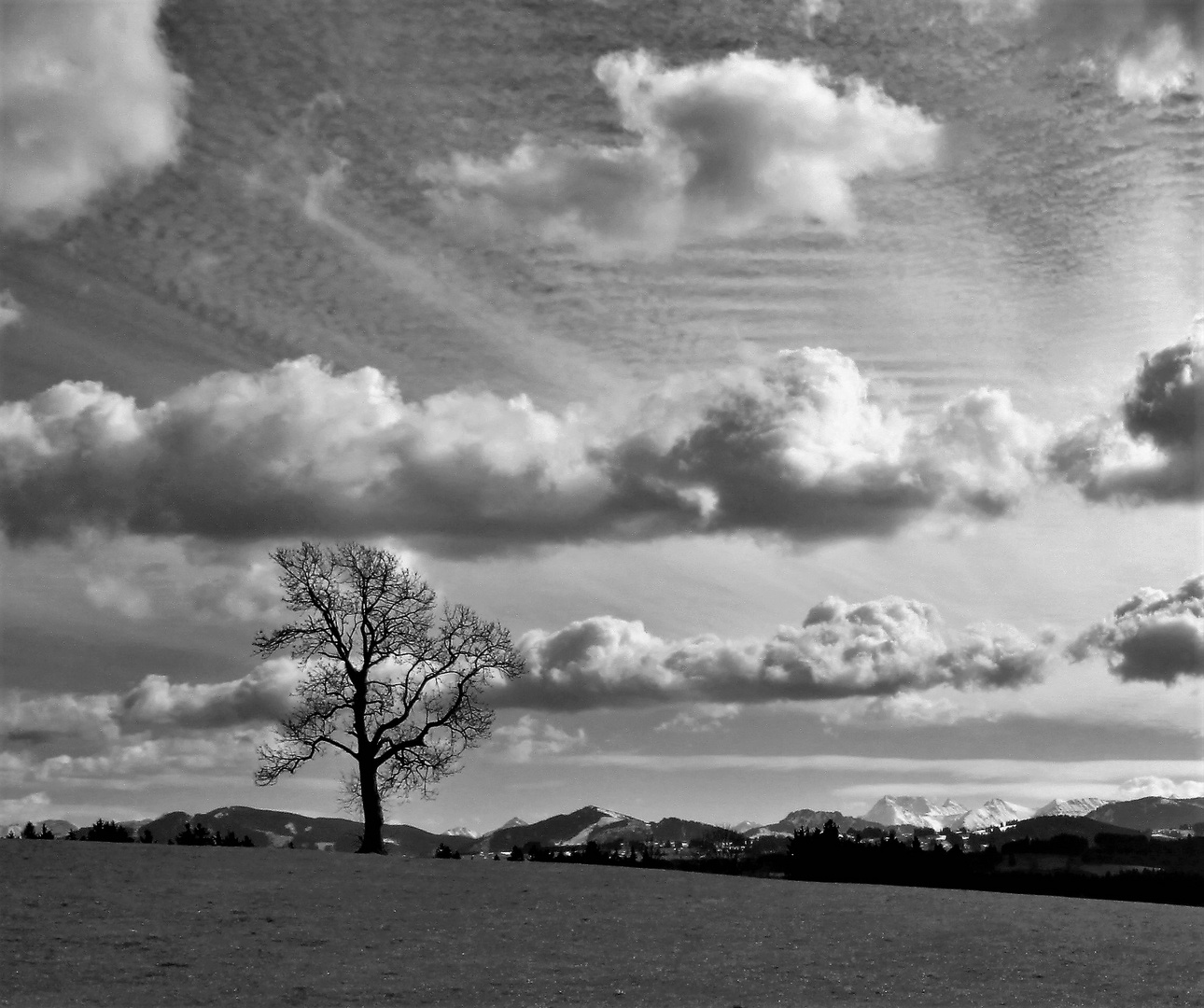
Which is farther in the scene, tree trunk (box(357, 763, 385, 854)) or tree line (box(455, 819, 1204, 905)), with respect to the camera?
tree line (box(455, 819, 1204, 905))

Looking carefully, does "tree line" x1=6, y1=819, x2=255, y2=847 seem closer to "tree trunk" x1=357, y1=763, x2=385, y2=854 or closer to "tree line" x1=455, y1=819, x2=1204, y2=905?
"tree trunk" x1=357, y1=763, x2=385, y2=854

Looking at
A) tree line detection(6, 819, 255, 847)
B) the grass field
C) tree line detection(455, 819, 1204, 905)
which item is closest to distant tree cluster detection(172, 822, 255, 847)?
tree line detection(6, 819, 255, 847)

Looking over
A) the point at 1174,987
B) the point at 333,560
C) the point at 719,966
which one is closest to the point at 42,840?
the point at 333,560

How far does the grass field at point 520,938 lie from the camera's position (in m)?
29.7

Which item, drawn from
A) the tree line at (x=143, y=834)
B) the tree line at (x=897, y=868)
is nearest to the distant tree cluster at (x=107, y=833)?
the tree line at (x=143, y=834)

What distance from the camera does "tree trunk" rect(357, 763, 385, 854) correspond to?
56.8 m

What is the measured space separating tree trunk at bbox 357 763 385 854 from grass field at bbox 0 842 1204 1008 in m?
6.52

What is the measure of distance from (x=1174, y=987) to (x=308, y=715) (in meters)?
38.2

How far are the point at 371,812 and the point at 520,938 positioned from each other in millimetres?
23181

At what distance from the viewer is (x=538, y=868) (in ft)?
165

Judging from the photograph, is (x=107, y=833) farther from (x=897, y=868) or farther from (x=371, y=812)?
(x=897, y=868)

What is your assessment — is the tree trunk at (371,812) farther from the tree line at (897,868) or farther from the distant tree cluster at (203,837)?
the tree line at (897,868)

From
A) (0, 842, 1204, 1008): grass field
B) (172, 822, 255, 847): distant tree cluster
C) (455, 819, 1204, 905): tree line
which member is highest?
(172, 822, 255, 847): distant tree cluster

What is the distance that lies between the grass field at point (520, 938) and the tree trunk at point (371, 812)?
652 centimetres
